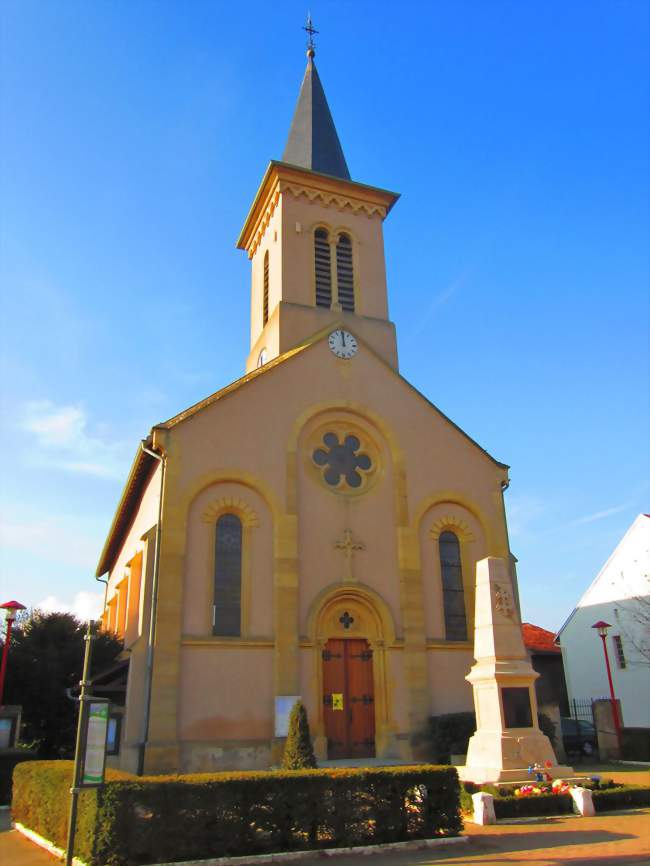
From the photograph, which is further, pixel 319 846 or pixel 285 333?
pixel 285 333

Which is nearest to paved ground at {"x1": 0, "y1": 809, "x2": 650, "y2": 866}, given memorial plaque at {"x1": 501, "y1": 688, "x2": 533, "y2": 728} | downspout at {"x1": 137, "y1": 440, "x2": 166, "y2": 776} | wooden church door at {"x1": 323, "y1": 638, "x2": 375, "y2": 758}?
memorial plaque at {"x1": 501, "y1": 688, "x2": 533, "y2": 728}

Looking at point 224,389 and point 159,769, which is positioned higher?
point 224,389

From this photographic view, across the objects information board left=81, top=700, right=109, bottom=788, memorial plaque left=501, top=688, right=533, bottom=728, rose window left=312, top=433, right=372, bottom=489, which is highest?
rose window left=312, top=433, right=372, bottom=489

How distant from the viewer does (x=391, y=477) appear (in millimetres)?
20375

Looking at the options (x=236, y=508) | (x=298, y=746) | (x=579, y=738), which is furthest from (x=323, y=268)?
(x=579, y=738)

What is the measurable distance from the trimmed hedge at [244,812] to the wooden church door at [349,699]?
748cm

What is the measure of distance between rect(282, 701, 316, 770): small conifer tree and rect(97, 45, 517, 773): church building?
1670 mm

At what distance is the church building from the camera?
16.5m

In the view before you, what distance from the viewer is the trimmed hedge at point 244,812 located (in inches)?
343

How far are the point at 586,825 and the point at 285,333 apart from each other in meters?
15.7


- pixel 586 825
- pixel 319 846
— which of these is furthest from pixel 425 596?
pixel 319 846

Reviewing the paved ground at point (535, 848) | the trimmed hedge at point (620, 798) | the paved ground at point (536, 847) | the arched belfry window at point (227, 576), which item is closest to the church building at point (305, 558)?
the arched belfry window at point (227, 576)

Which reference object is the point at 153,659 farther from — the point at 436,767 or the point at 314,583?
the point at 436,767

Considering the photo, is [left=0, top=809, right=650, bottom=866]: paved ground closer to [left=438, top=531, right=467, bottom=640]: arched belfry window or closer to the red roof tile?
[left=438, top=531, right=467, bottom=640]: arched belfry window
